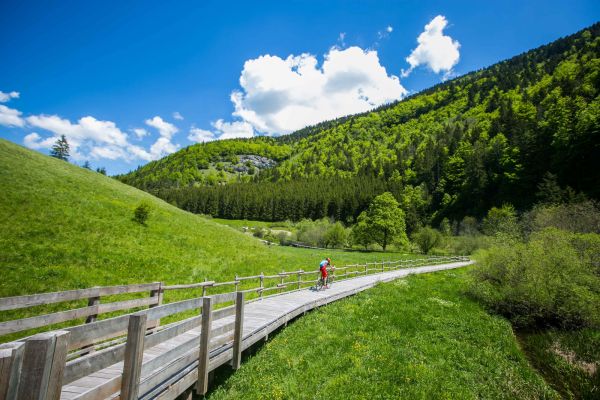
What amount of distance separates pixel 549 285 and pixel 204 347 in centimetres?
1778

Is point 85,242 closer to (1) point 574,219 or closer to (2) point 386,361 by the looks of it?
(2) point 386,361

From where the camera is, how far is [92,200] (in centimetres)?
2834

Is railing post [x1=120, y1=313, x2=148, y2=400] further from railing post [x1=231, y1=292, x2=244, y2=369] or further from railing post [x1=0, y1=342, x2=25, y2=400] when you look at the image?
railing post [x1=231, y1=292, x2=244, y2=369]

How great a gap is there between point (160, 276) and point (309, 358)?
531 inches

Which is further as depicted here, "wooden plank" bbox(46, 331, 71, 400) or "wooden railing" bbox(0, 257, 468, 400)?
"wooden plank" bbox(46, 331, 71, 400)

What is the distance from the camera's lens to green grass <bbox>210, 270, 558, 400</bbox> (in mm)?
7156

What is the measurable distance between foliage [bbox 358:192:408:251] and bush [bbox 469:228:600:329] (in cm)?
4447

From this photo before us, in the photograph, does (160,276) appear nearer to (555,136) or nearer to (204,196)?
(555,136)

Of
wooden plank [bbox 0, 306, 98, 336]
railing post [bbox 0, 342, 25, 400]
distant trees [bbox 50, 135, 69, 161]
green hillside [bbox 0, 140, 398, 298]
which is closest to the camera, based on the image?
railing post [bbox 0, 342, 25, 400]

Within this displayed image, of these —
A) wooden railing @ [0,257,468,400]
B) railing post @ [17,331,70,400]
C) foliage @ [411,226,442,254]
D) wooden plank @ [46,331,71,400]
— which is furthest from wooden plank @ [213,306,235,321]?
foliage @ [411,226,442,254]

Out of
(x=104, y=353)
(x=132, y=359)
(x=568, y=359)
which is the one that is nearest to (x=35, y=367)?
(x=104, y=353)

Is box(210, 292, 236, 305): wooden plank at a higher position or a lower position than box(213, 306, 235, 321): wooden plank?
higher

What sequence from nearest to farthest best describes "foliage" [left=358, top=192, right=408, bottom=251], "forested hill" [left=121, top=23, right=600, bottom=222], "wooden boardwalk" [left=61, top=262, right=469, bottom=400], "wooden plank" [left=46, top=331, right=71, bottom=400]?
1. "wooden plank" [left=46, top=331, right=71, bottom=400]
2. "wooden boardwalk" [left=61, top=262, right=469, bottom=400]
3. "foliage" [left=358, top=192, right=408, bottom=251]
4. "forested hill" [left=121, top=23, right=600, bottom=222]

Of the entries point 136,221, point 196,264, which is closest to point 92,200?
point 136,221
